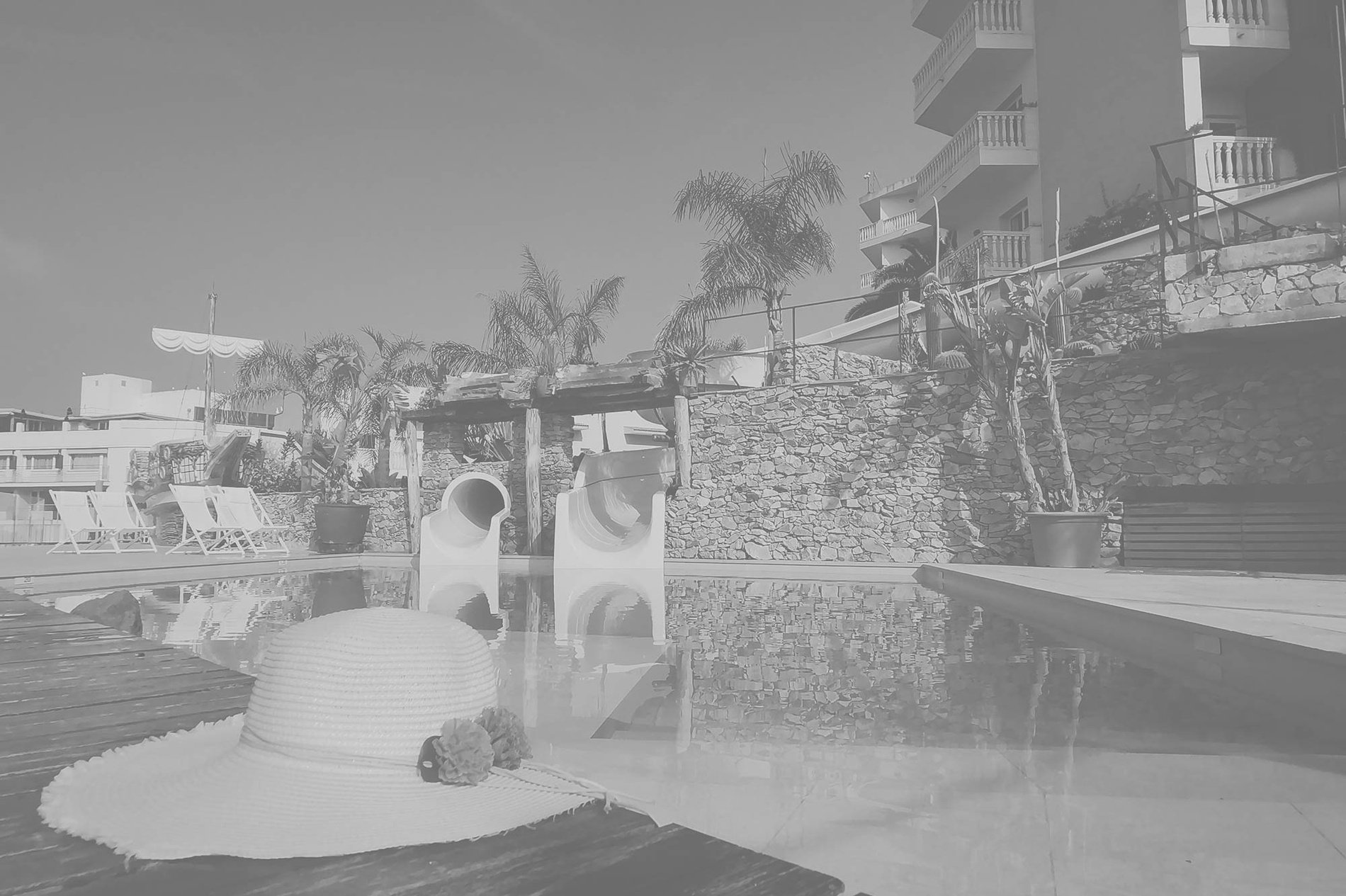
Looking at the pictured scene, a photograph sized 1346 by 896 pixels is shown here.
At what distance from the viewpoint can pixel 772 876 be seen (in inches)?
47.4

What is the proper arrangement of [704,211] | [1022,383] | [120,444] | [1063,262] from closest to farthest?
[1022,383], [1063,262], [704,211], [120,444]

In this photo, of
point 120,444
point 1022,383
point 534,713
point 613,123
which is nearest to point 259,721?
point 534,713

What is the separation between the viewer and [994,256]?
16.0 metres

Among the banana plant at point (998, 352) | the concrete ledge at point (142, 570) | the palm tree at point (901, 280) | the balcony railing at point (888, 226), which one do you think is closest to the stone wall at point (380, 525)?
the concrete ledge at point (142, 570)

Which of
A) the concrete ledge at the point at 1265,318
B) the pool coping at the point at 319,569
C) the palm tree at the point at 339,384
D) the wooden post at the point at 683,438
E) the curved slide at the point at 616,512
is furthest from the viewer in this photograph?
the palm tree at the point at 339,384

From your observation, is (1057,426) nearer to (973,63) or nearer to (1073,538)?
(1073,538)

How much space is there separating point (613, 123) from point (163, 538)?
1481 centimetres

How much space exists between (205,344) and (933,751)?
37481 millimetres

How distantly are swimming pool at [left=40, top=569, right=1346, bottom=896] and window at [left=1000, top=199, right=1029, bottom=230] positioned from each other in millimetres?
13111

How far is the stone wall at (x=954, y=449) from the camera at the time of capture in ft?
32.2

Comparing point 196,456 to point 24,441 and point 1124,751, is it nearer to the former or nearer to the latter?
point 1124,751

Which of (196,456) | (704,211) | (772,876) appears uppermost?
(704,211)

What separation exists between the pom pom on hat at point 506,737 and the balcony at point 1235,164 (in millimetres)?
14338

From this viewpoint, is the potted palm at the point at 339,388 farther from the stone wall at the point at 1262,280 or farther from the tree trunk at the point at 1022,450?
the stone wall at the point at 1262,280
